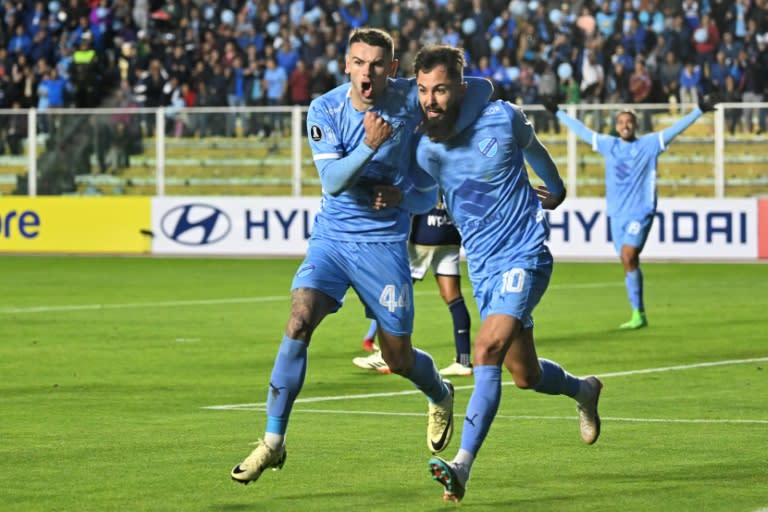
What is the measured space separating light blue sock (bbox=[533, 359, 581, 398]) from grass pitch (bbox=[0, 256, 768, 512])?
0.39m

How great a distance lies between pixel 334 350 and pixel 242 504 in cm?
791

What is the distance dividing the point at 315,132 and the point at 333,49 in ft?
82.9

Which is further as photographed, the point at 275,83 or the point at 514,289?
the point at 275,83

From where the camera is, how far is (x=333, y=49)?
111ft

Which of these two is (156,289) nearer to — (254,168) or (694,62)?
(254,168)

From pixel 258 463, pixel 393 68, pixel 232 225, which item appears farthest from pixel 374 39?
pixel 232 225

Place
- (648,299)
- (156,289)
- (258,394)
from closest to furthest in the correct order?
(258,394)
(648,299)
(156,289)

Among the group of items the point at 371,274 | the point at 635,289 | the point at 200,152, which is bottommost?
the point at 635,289

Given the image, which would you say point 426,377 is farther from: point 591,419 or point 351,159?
point 351,159

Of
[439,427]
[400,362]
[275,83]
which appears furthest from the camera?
[275,83]

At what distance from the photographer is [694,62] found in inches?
1243

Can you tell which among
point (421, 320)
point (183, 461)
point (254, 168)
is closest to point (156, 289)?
point (421, 320)

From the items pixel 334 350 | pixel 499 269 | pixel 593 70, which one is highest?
pixel 593 70

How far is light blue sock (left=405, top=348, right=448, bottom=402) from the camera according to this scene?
366 inches
